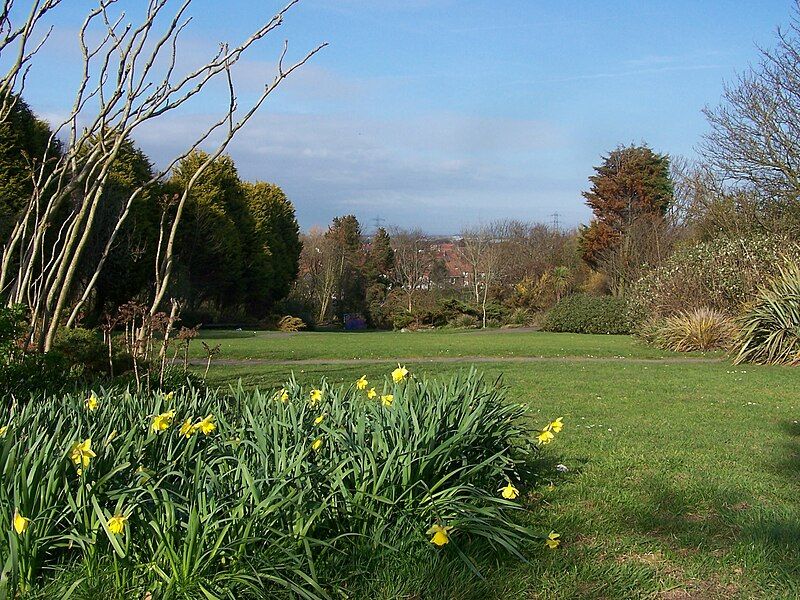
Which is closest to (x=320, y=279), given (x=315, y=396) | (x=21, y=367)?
(x=21, y=367)

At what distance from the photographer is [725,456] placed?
5.73 metres

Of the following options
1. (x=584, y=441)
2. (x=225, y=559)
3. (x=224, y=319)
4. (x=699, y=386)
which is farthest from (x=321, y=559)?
(x=224, y=319)

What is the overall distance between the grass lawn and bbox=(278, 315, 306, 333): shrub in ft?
81.8

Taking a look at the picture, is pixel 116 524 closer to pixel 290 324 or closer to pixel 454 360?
pixel 454 360

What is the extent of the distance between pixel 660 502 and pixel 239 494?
8.15 feet

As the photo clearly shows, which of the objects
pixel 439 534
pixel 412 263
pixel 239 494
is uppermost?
pixel 412 263

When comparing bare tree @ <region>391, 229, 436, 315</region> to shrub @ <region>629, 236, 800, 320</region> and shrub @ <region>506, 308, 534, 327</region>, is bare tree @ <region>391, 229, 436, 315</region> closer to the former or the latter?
shrub @ <region>506, 308, 534, 327</region>

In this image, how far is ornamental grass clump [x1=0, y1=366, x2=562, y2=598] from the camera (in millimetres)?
2736

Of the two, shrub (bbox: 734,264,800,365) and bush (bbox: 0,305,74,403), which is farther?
shrub (bbox: 734,264,800,365)

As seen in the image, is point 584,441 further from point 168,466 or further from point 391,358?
point 391,358

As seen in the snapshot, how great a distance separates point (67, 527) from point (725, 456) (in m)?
4.53

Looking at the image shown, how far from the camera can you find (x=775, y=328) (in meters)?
14.0

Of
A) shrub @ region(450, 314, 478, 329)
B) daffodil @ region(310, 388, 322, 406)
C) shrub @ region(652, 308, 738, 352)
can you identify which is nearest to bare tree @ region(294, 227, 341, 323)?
shrub @ region(450, 314, 478, 329)

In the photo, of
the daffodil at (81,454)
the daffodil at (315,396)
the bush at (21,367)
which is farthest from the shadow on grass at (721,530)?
the bush at (21,367)
